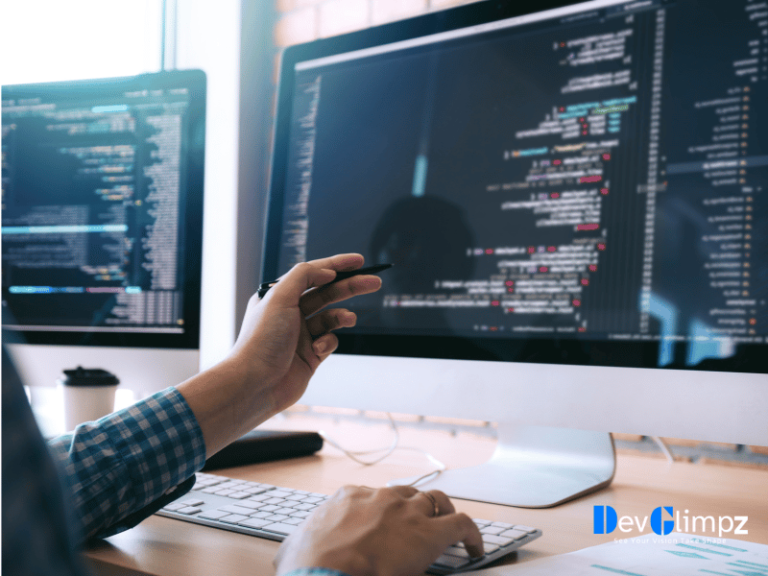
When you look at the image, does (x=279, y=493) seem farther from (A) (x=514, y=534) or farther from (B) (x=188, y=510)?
(A) (x=514, y=534)

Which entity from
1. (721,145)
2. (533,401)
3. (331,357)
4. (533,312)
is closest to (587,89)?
(721,145)

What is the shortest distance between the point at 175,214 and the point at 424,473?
0.60 metres

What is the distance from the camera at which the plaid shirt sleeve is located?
19.8 inches

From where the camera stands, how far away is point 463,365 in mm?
731

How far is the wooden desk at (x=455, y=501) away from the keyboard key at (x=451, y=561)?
0.05m

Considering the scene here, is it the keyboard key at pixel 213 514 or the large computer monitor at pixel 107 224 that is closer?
the keyboard key at pixel 213 514

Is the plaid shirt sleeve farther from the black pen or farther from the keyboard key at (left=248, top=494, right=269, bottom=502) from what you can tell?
the black pen

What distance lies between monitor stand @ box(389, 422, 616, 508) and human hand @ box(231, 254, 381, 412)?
201mm

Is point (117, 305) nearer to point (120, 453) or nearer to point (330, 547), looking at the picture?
point (120, 453)

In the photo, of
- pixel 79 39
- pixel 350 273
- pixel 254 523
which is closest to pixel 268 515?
pixel 254 523

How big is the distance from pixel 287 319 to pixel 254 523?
22 cm

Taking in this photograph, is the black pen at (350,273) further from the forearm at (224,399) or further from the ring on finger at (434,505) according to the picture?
the ring on finger at (434,505)

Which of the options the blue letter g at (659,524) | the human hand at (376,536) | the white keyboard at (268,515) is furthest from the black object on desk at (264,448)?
the blue letter g at (659,524)

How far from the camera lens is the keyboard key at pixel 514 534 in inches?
18.4
